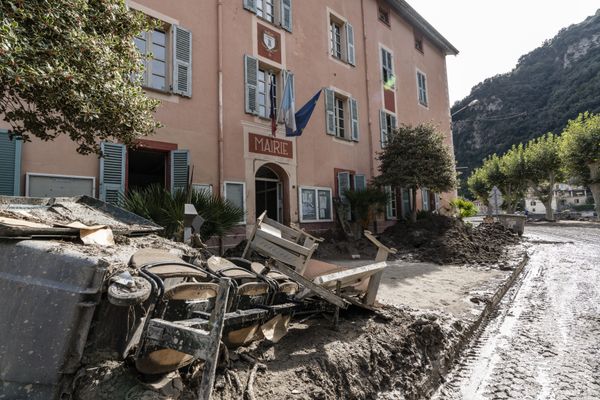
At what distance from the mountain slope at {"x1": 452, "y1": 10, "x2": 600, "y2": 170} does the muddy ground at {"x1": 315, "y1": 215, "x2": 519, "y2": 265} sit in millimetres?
51842

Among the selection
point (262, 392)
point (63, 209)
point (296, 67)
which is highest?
point (296, 67)

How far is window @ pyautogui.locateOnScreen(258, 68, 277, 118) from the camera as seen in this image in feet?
34.0

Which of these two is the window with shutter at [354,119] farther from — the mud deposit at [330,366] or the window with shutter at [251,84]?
the mud deposit at [330,366]

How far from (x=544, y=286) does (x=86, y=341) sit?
26.1ft

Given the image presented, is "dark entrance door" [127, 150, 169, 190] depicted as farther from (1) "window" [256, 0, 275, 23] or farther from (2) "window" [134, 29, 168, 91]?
(1) "window" [256, 0, 275, 23]

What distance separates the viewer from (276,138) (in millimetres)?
10430

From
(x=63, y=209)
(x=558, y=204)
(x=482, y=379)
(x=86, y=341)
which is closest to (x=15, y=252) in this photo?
(x=86, y=341)

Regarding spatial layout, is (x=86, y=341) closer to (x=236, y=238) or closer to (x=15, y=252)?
(x=15, y=252)

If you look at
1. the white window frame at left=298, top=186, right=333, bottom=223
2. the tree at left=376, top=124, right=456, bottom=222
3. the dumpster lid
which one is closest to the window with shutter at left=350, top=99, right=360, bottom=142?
the tree at left=376, top=124, right=456, bottom=222

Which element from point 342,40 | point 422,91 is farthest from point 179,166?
point 422,91

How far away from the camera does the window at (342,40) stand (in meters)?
13.4

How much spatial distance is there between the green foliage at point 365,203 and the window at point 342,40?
5159 mm

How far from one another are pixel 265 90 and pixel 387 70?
24.2 feet

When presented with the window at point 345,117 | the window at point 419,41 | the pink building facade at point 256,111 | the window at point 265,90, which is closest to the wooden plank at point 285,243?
the pink building facade at point 256,111
